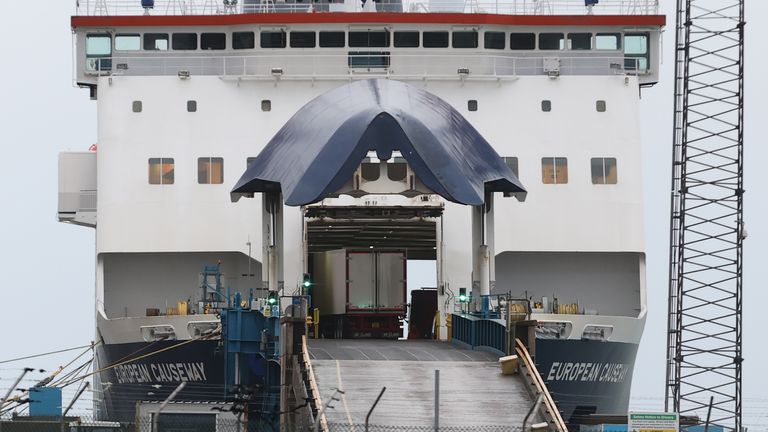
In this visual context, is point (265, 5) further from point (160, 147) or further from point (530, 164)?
point (530, 164)

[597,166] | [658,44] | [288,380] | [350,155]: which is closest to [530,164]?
[597,166]

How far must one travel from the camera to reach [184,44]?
4709cm

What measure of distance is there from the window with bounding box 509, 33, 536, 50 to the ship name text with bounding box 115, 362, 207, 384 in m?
12.1

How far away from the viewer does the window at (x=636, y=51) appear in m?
47.1

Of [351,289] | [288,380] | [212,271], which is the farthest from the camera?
[351,289]

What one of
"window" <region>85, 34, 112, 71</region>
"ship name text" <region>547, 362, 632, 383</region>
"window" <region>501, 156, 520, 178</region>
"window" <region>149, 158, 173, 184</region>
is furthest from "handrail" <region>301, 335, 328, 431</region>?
"window" <region>85, 34, 112, 71</region>

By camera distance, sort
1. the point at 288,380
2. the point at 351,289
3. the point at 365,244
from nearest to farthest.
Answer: the point at 288,380 < the point at 351,289 < the point at 365,244

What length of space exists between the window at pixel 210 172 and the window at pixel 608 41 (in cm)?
997

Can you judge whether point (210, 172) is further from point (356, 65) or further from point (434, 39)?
point (434, 39)

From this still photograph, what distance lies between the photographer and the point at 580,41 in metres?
47.1

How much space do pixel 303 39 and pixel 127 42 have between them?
4439 millimetres

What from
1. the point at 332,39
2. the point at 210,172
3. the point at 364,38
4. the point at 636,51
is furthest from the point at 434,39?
the point at 210,172

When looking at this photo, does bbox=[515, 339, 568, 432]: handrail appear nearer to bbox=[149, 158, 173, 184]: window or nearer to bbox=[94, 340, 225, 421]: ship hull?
bbox=[94, 340, 225, 421]: ship hull

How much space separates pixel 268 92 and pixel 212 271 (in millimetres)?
4943
